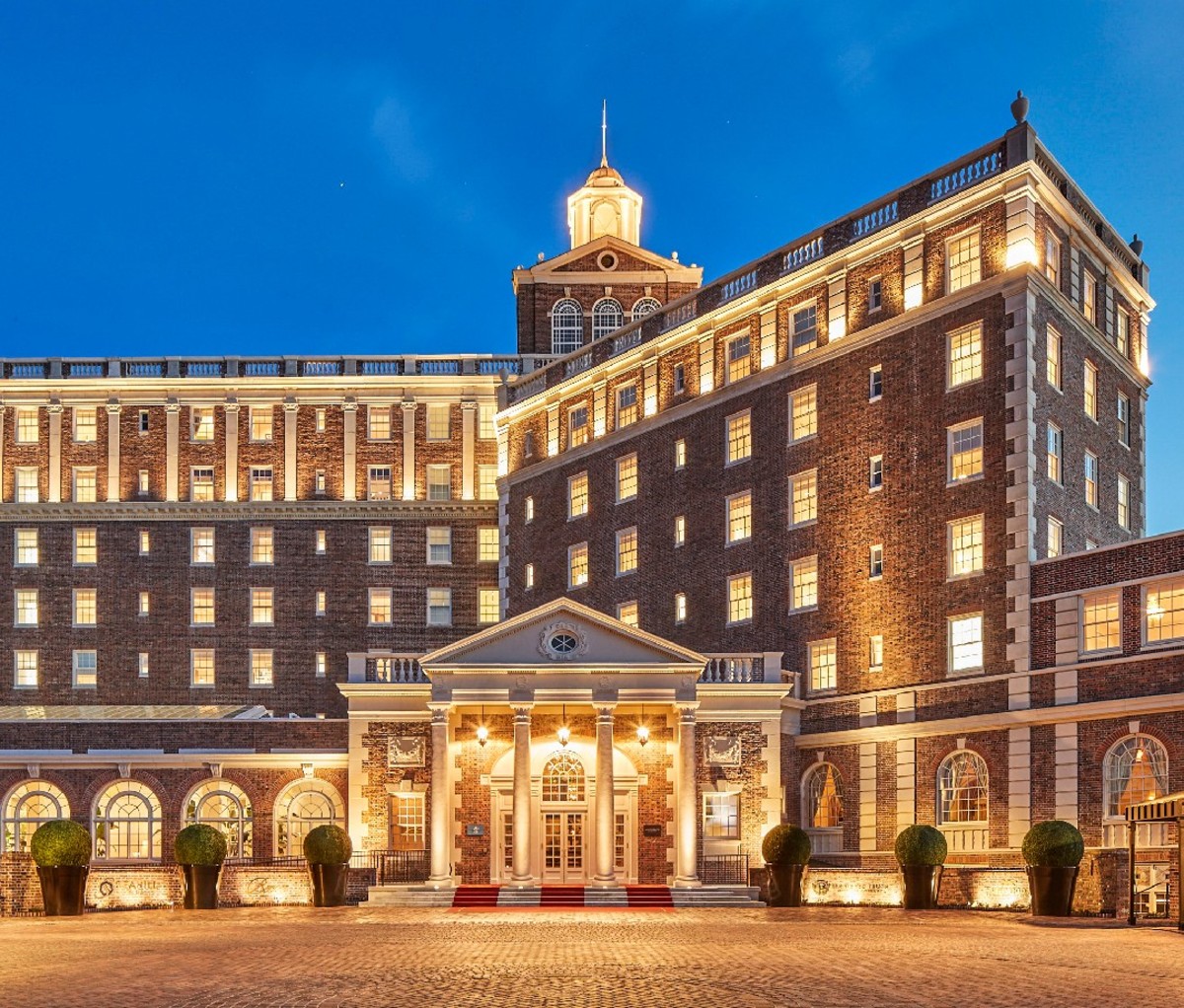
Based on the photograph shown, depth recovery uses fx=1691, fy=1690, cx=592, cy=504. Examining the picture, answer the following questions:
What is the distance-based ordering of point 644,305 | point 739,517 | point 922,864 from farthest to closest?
point 644,305 < point 739,517 < point 922,864

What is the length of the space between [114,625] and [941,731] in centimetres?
4035

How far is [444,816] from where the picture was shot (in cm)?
4806

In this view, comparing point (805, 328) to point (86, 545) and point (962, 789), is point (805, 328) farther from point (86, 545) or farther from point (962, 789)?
point (86, 545)

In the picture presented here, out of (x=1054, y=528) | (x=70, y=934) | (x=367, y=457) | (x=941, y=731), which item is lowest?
(x=70, y=934)

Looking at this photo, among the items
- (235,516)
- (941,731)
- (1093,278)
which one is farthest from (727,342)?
(235,516)

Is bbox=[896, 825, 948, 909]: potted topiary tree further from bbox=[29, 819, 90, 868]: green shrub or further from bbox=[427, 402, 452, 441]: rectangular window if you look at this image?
bbox=[427, 402, 452, 441]: rectangular window

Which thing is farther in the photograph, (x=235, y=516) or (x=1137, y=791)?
(x=235, y=516)

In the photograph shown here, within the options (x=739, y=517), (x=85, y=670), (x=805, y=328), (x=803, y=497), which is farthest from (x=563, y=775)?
(x=85, y=670)

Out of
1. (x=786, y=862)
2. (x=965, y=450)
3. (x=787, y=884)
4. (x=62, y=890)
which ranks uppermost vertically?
(x=965, y=450)

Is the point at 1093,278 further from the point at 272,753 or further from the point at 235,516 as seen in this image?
the point at 235,516

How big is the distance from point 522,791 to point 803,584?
11.2 m

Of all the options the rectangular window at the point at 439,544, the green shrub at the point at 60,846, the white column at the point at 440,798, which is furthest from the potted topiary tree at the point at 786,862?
the rectangular window at the point at 439,544

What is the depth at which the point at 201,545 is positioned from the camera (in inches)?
2931

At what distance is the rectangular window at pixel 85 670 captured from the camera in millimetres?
72688
